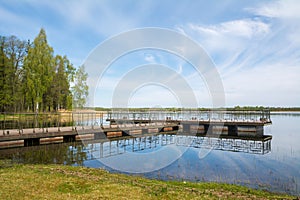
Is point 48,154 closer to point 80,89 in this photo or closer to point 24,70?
point 24,70

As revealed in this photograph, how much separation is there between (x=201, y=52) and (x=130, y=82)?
6.78m

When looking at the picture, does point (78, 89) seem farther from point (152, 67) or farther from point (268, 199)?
point (268, 199)

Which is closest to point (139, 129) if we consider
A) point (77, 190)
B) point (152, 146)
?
point (152, 146)

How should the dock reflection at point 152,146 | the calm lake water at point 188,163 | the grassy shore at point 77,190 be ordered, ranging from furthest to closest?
1. the dock reflection at point 152,146
2. the calm lake water at point 188,163
3. the grassy shore at point 77,190

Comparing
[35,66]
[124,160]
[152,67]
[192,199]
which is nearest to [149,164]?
[124,160]

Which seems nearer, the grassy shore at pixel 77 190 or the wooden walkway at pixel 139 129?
the grassy shore at pixel 77 190

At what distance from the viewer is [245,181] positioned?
8406 millimetres

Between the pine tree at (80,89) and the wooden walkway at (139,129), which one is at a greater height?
the pine tree at (80,89)

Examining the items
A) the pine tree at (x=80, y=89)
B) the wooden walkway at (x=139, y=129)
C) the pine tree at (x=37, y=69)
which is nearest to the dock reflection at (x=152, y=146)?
the wooden walkway at (x=139, y=129)

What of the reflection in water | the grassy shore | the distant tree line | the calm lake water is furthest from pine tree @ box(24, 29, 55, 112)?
the grassy shore

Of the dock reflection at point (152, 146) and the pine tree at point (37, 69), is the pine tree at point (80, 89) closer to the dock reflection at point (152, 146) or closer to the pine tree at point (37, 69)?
the pine tree at point (37, 69)

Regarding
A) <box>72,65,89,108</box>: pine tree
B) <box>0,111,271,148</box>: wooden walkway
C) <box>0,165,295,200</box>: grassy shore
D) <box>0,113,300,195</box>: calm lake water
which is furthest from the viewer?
<box>72,65,89,108</box>: pine tree

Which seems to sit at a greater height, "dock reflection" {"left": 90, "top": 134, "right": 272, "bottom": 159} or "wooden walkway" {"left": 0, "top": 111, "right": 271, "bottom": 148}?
"wooden walkway" {"left": 0, "top": 111, "right": 271, "bottom": 148}

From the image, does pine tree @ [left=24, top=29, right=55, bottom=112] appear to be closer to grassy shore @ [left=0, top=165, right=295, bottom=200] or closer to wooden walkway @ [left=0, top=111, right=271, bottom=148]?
wooden walkway @ [left=0, top=111, right=271, bottom=148]
